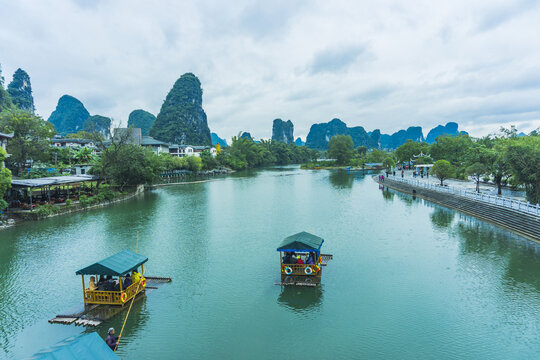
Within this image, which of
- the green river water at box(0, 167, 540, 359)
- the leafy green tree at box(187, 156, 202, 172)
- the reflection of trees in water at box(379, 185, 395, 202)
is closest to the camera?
the green river water at box(0, 167, 540, 359)

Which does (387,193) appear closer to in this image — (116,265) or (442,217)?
(442,217)

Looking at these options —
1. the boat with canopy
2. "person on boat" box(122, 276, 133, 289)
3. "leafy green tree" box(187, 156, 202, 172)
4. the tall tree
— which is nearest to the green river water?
the boat with canopy

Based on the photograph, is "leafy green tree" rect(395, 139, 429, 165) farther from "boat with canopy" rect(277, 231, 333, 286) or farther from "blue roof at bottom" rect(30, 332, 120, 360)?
"blue roof at bottom" rect(30, 332, 120, 360)

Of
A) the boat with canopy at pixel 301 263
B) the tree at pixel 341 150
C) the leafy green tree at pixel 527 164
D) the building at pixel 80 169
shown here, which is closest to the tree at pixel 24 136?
the building at pixel 80 169

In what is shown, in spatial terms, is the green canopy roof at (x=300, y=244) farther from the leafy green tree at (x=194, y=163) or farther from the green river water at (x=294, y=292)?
the leafy green tree at (x=194, y=163)

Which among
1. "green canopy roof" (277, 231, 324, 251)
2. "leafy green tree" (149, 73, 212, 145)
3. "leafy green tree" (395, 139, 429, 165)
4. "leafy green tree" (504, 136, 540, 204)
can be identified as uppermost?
"leafy green tree" (149, 73, 212, 145)

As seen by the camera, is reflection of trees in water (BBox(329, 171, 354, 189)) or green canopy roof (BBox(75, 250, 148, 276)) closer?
green canopy roof (BBox(75, 250, 148, 276))

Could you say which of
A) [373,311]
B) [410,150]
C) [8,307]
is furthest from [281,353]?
[410,150]

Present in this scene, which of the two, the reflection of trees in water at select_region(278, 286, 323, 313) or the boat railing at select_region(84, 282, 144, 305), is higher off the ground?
the boat railing at select_region(84, 282, 144, 305)

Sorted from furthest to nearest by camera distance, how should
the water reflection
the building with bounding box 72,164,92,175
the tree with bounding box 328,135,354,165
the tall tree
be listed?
the tall tree, the tree with bounding box 328,135,354,165, the building with bounding box 72,164,92,175, the water reflection
